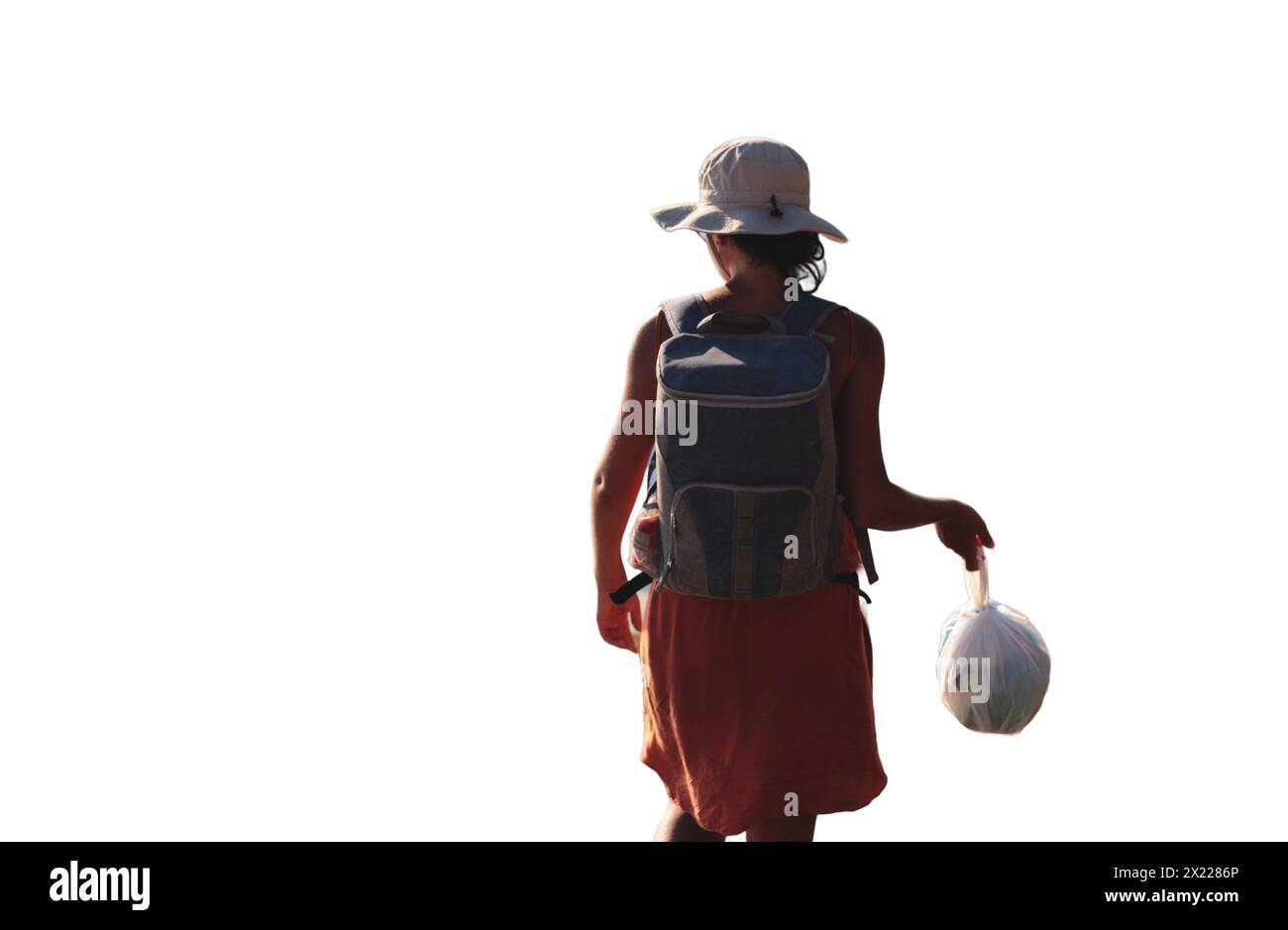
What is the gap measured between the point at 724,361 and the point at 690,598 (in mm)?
760

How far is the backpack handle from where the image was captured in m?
5.15

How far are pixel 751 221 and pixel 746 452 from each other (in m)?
0.71

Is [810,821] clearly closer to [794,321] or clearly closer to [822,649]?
[822,649]

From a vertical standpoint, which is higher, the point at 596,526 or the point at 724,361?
the point at 724,361

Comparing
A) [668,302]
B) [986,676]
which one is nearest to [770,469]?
[668,302]

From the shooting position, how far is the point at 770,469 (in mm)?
5070

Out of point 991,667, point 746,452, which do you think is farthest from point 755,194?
point 991,667

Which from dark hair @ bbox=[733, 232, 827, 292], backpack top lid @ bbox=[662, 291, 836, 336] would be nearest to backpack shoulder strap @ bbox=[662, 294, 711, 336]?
backpack top lid @ bbox=[662, 291, 836, 336]

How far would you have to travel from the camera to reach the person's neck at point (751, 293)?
17.2 ft

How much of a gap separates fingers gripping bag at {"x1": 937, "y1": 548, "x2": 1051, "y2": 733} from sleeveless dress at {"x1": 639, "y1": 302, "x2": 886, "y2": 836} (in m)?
0.42

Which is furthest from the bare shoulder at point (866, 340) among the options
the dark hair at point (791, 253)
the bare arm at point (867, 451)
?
the dark hair at point (791, 253)

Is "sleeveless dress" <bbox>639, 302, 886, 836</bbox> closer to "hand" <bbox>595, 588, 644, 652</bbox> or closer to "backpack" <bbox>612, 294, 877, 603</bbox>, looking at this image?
"backpack" <bbox>612, 294, 877, 603</bbox>

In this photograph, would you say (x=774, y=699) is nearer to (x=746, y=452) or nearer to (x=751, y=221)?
(x=746, y=452)

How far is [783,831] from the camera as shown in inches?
206
